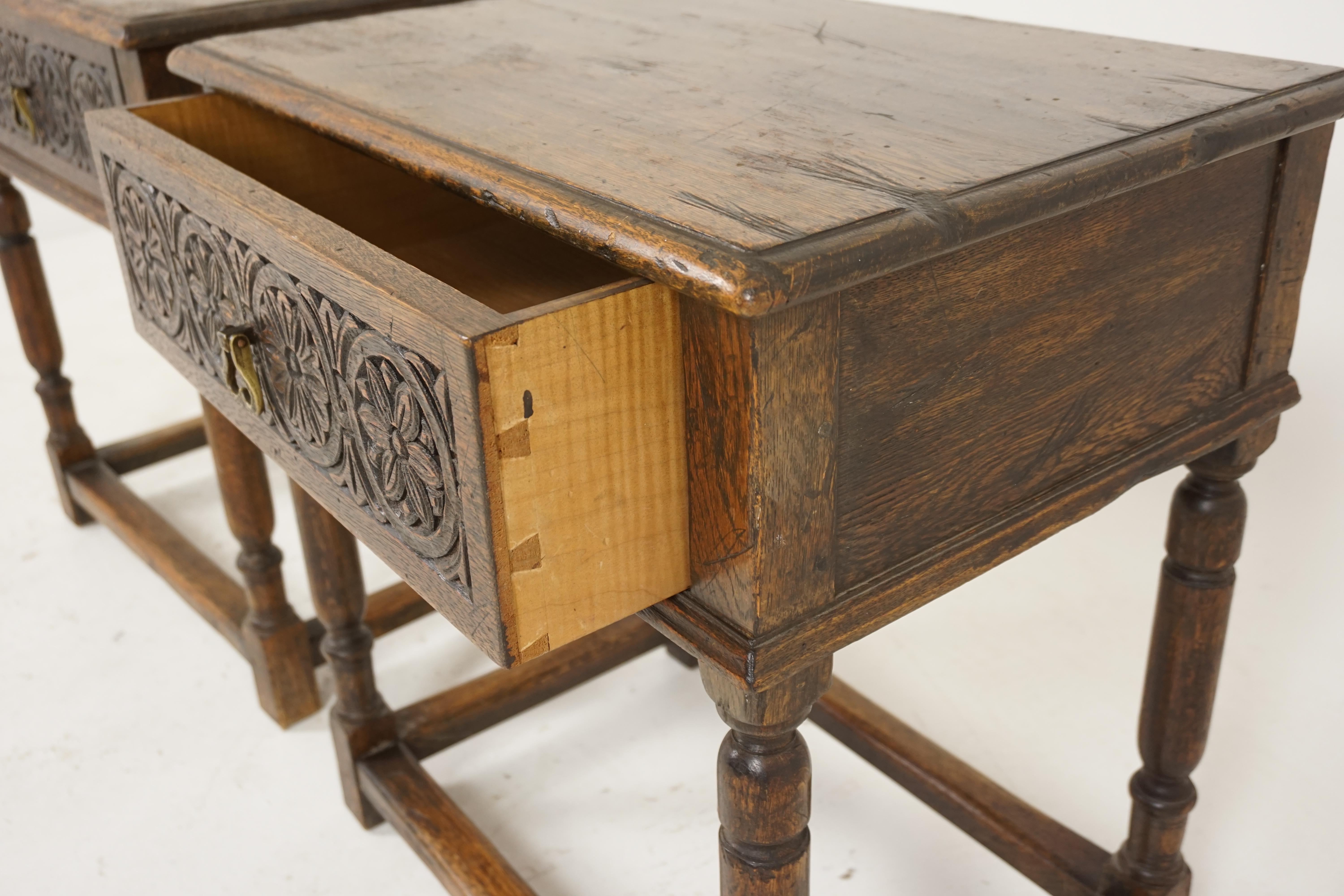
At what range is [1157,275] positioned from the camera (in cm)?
86

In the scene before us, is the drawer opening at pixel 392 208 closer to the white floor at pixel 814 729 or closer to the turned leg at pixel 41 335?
the white floor at pixel 814 729

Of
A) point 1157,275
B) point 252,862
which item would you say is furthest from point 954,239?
point 252,862

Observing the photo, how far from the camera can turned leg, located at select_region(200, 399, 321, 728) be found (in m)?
1.53

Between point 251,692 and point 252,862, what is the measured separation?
1.10 feet

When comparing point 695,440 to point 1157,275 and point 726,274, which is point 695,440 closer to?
point 726,274

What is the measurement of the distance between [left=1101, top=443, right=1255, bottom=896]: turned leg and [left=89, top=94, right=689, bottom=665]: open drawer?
520mm

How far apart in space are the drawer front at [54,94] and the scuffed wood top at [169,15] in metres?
0.03

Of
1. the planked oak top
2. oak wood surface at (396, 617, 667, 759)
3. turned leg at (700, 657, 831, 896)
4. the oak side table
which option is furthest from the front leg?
the oak side table

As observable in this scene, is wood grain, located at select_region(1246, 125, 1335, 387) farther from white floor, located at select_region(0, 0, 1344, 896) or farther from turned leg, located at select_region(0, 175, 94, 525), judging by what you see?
turned leg, located at select_region(0, 175, 94, 525)

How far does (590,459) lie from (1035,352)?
1.00 ft

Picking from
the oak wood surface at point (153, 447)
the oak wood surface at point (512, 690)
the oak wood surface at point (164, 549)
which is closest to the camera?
the oak wood surface at point (512, 690)

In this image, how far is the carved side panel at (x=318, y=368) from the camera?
72cm

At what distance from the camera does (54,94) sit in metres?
1.45

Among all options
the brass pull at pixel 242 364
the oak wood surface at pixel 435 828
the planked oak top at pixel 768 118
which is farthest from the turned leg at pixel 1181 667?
the brass pull at pixel 242 364
